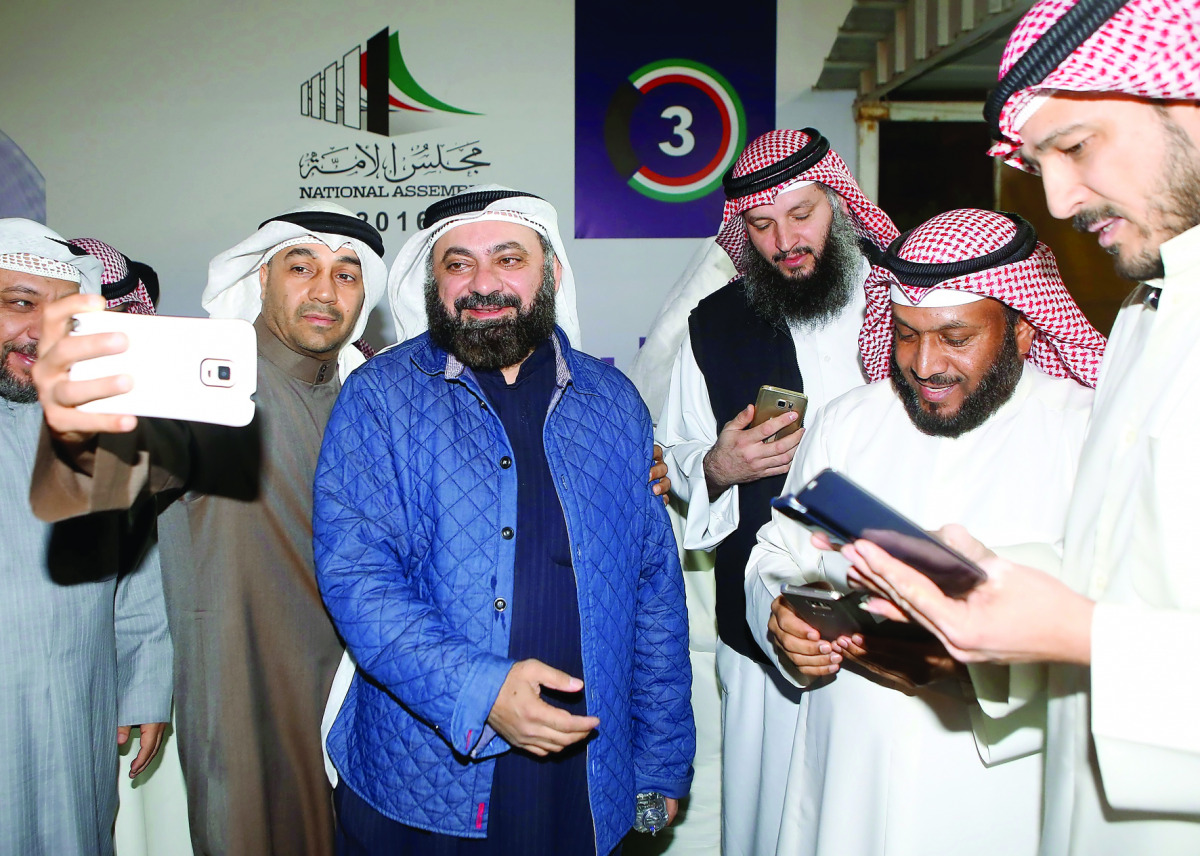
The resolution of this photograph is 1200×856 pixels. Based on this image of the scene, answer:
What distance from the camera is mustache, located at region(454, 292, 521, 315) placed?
82.4 inches

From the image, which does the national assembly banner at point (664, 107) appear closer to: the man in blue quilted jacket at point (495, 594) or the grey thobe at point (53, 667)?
the man in blue quilted jacket at point (495, 594)

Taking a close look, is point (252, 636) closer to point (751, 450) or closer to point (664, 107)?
point (751, 450)

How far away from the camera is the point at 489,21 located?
4957 mm

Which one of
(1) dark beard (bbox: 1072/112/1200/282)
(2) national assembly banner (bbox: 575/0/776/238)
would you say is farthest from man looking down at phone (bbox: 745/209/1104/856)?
(2) national assembly banner (bbox: 575/0/776/238)

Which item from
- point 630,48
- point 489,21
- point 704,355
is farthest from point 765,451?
point 489,21

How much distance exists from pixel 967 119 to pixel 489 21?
2884 mm

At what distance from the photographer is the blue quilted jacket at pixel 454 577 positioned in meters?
1.72

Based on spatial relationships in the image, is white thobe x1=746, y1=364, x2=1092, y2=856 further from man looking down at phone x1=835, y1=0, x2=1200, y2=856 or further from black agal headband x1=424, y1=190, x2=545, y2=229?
black agal headband x1=424, y1=190, x2=545, y2=229

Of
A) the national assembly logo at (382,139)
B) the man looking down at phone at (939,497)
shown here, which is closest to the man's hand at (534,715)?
the man looking down at phone at (939,497)

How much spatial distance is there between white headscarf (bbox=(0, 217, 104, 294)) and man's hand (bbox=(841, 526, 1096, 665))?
2164 mm

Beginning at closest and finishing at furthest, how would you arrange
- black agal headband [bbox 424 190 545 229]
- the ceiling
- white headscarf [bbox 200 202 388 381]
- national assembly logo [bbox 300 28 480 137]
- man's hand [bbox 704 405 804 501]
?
black agal headband [bbox 424 190 545 229] → man's hand [bbox 704 405 804 501] → white headscarf [bbox 200 202 388 381] → the ceiling → national assembly logo [bbox 300 28 480 137]

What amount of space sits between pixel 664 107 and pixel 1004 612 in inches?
167

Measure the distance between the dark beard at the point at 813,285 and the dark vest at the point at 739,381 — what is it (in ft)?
0.20

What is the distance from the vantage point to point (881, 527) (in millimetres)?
1273
